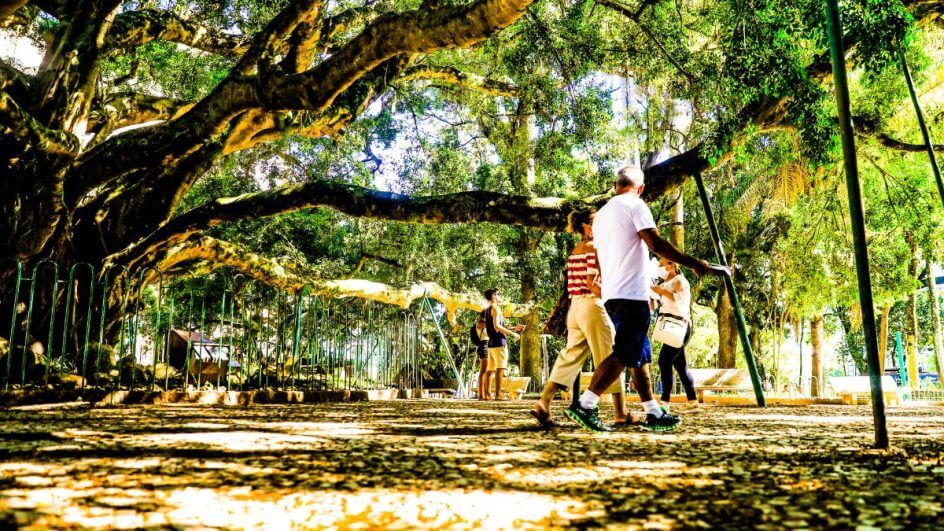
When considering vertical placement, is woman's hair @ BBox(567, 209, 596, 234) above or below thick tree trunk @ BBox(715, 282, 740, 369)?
above

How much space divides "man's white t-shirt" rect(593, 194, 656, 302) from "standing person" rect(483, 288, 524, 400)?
6.03 meters

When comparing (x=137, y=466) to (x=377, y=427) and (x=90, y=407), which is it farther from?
(x=90, y=407)

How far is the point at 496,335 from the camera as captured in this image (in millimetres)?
11430

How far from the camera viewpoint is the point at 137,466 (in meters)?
3.14

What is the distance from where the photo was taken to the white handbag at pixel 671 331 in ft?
23.4

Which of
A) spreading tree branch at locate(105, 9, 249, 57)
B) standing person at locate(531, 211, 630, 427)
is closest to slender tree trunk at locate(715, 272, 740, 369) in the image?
spreading tree branch at locate(105, 9, 249, 57)

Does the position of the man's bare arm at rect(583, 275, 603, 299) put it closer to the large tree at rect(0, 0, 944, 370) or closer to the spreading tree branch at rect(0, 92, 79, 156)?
the large tree at rect(0, 0, 944, 370)

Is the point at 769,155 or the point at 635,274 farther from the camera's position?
the point at 769,155

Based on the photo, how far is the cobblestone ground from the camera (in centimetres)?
221

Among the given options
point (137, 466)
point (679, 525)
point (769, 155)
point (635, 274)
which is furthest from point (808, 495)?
point (769, 155)

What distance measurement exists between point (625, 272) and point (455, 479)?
2.55 metres

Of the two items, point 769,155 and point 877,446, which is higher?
point 769,155

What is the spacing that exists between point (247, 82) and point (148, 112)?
557 centimetres

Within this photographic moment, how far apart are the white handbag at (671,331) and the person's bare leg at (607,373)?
7.58 ft
